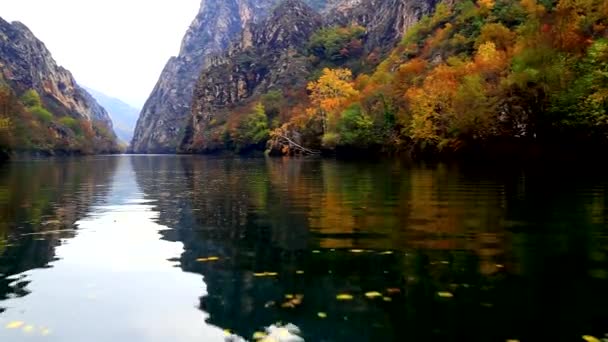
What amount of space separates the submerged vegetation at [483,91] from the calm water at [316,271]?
30.6 meters

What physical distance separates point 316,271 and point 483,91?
57139mm

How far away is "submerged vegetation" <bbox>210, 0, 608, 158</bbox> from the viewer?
173 ft

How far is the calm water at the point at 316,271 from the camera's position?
9.26 meters

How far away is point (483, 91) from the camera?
212 feet

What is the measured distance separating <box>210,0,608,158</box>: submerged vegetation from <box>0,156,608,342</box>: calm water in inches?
1204

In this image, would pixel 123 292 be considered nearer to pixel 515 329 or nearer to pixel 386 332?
pixel 386 332

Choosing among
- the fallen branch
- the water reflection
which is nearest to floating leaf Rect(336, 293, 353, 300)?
the water reflection

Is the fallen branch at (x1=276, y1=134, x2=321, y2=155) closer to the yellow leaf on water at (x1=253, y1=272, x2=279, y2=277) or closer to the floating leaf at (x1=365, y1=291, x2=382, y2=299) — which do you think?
the yellow leaf on water at (x1=253, y1=272, x2=279, y2=277)

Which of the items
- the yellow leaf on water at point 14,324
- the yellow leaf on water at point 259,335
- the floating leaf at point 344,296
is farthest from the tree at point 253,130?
the yellow leaf on water at point 259,335

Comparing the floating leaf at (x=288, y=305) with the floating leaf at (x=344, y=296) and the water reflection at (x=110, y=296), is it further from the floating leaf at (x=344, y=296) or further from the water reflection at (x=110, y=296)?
the water reflection at (x=110, y=296)

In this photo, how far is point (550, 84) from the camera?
54.6 m

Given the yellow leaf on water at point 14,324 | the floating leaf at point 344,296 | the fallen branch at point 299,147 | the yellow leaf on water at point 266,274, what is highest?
the fallen branch at point 299,147

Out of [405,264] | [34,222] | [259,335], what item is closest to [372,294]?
[405,264]

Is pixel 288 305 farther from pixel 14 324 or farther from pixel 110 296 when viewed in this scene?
pixel 14 324
